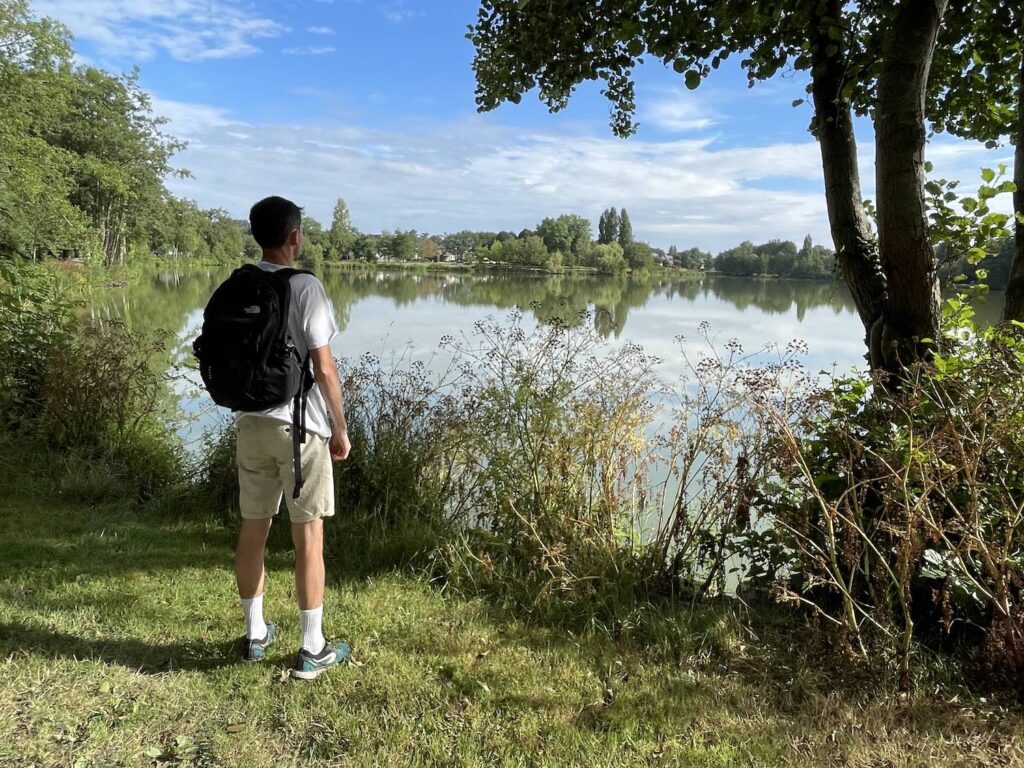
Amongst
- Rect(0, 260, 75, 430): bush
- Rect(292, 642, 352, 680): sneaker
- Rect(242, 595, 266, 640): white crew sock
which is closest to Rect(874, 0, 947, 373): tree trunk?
Rect(292, 642, 352, 680): sneaker

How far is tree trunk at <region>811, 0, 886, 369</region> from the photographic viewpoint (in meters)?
3.47

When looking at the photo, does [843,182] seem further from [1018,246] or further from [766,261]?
[766,261]

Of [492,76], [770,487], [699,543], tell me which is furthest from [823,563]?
[492,76]

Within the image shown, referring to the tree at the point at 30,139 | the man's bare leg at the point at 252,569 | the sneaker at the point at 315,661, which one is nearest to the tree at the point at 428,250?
the tree at the point at 30,139

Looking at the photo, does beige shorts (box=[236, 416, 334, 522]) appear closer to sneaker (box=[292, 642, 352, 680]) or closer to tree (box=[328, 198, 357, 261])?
sneaker (box=[292, 642, 352, 680])

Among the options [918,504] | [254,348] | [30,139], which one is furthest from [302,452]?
[30,139]

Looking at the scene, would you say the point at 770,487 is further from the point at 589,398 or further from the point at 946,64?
the point at 946,64

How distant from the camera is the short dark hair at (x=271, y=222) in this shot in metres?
2.37

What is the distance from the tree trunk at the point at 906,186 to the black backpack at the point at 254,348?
2.71 meters

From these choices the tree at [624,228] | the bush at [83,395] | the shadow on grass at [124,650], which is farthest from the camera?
the tree at [624,228]

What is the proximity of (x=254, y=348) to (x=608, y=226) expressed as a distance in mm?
71204

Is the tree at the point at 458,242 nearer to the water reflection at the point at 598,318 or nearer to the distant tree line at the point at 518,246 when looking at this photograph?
the distant tree line at the point at 518,246

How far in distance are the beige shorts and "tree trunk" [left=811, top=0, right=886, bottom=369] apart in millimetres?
2941

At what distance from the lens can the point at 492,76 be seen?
4570 mm
